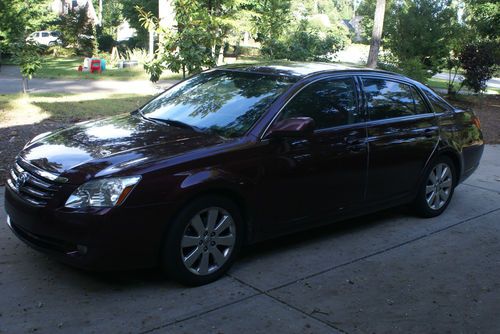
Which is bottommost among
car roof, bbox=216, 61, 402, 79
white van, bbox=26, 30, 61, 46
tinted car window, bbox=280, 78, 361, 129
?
white van, bbox=26, 30, 61, 46

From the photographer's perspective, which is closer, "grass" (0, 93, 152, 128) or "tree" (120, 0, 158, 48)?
"grass" (0, 93, 152, 128)

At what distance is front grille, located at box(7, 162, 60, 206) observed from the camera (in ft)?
12.7

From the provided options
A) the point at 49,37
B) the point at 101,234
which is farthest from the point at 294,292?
the point at 49,37

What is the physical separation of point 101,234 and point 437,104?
407 cm

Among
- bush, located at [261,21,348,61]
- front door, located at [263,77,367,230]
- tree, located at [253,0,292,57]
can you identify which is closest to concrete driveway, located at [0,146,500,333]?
front door, located at [263,77,367,230]

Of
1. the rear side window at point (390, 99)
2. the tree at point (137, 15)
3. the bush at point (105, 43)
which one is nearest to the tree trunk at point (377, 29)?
the rear side window at point (390, 99)

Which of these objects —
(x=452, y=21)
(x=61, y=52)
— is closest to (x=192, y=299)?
(x=452, y=21)

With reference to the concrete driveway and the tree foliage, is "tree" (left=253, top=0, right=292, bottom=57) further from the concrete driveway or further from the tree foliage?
the tree foliage

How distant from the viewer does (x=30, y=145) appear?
469cm

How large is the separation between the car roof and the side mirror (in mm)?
650

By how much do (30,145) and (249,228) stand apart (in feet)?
6.38

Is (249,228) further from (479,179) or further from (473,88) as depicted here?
(473,88)

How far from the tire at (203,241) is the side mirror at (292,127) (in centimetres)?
68

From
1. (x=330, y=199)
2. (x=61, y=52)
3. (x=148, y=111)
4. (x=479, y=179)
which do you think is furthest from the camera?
(x=61, y=52)
